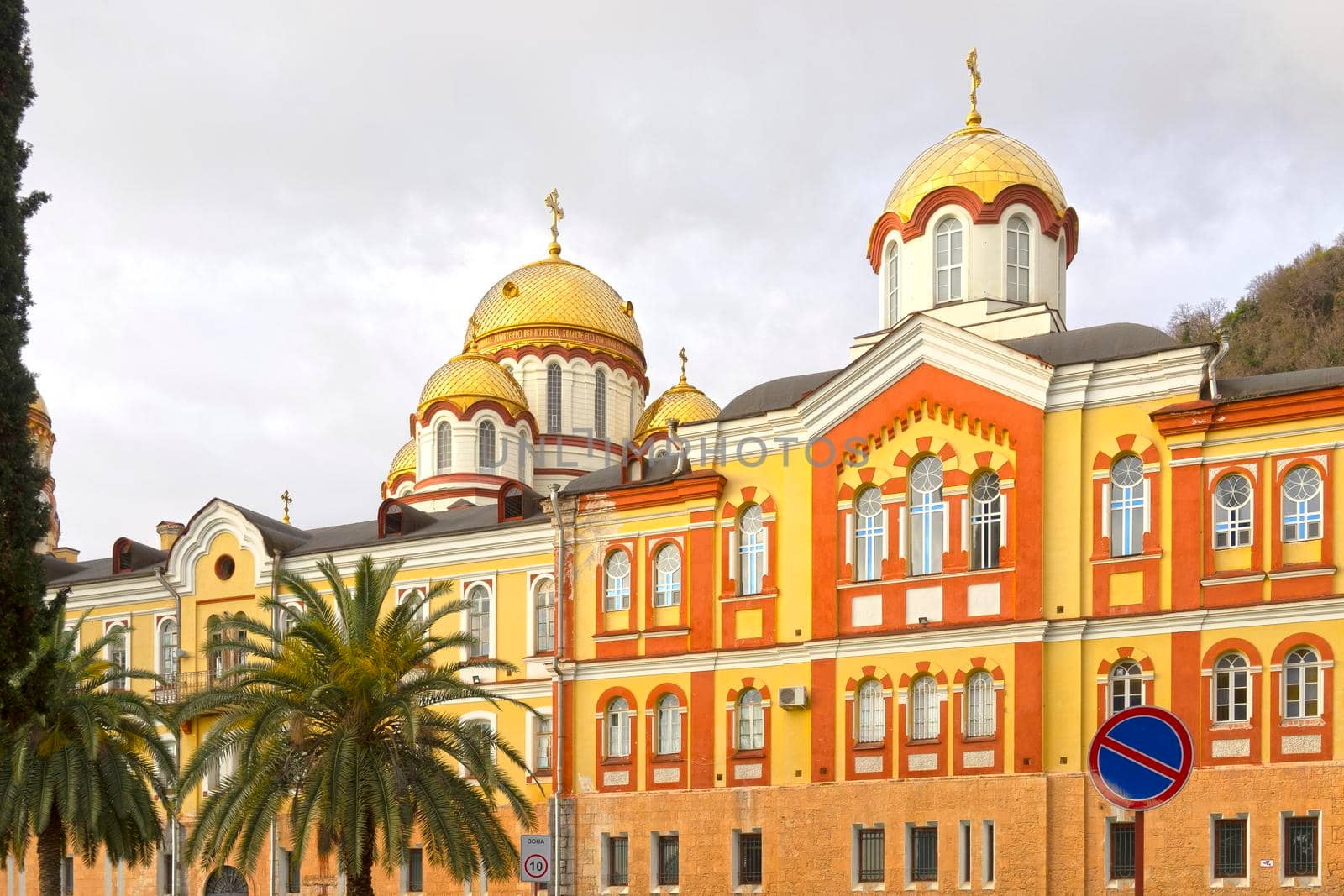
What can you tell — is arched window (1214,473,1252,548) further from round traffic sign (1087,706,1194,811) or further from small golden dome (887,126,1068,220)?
round traffic sign (1087,706,1194,811)

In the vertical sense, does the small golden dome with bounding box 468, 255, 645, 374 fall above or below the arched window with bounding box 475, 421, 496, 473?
above

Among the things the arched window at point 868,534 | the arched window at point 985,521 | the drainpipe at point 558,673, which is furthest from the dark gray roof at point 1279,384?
the drainpipe at point 558,673

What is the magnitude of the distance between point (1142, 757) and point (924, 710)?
946 inches

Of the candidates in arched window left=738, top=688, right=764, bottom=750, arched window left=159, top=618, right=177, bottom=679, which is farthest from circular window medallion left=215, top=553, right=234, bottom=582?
arched window left=738, top=688, right=764, bottom=750

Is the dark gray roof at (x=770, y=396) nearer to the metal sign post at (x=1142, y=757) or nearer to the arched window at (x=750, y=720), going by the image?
the arched window at (x=750, y=720)

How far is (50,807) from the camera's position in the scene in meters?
34.0

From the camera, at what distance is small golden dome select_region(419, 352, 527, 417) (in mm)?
57469

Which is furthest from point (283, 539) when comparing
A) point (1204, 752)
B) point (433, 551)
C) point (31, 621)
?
point (1204, 752)

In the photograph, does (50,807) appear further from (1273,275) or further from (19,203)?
(1273,275)

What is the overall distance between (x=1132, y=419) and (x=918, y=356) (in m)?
4.74

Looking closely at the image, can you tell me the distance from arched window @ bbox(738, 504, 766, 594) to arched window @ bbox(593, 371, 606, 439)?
21.7 m

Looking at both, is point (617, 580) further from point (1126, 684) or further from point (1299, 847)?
point (1299, 847)

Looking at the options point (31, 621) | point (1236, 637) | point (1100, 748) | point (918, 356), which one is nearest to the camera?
point (1100, 748)

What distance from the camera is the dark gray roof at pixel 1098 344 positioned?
35062 mm
